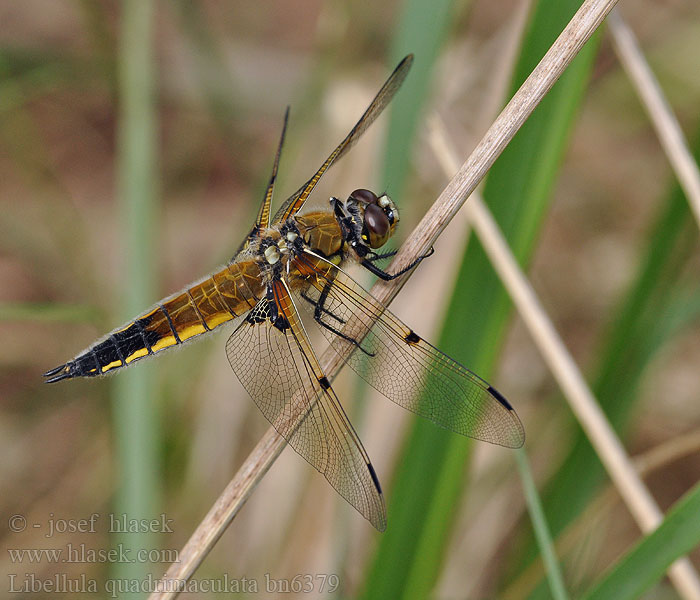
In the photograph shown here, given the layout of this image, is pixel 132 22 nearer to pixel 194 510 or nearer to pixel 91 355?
pixel 91 355

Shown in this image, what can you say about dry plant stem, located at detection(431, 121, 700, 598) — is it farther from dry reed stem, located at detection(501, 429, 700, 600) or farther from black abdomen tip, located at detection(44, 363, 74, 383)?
black abdomen tip, located at detection(44, 363, 74, 383)

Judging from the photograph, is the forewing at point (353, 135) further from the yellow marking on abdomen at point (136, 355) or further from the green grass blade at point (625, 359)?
the green grass blade at point (625, 359)

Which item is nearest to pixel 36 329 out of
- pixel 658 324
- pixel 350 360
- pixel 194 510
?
pixel 194 510

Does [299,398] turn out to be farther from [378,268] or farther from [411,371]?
[378,268]

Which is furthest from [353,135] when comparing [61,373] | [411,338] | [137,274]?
[61,373]

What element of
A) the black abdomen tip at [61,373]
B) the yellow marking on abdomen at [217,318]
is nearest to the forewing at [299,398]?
the yellow marking on abdomen at [217,318]
